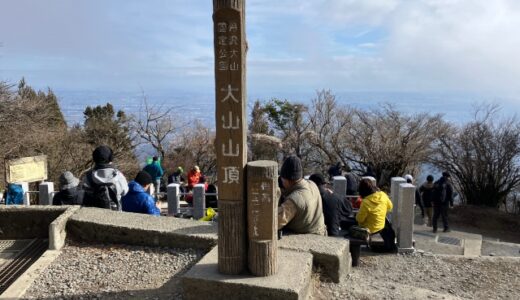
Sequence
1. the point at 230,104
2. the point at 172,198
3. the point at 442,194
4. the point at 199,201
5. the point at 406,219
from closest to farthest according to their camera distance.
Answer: the point at 230,104 < the point at 406,219 < the point at 199,201 < the point at 172,198 < the point at 442,194

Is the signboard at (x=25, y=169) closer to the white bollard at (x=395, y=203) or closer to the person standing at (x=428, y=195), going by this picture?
the white bollard at (x=395, y=203)

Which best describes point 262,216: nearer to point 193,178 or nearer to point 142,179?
point 142,179

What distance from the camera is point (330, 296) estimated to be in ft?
14.7

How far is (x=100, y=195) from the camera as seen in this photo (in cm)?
636

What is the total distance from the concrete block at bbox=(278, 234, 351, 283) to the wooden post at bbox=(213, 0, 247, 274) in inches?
39.6

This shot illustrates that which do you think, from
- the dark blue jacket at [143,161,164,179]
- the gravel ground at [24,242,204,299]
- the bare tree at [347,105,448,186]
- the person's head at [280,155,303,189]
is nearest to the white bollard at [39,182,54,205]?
the dark blue jacket at [143,161,164,179]

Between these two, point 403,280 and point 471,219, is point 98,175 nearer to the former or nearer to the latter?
point 403,280

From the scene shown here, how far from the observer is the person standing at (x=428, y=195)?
11609 millimetres

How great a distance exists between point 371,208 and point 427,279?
123 cm

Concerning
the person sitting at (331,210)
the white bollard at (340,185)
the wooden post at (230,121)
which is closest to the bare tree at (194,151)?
the white bollard at (340,185)

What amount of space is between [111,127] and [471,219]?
17491mm

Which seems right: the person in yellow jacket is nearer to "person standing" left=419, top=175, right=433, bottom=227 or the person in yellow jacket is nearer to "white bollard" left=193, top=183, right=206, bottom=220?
"white bollard" left=193, top=183, right=206, bottom=220

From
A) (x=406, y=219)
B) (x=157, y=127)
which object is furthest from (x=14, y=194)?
(x=157, y=127)

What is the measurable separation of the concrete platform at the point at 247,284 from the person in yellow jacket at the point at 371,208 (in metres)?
2.42
